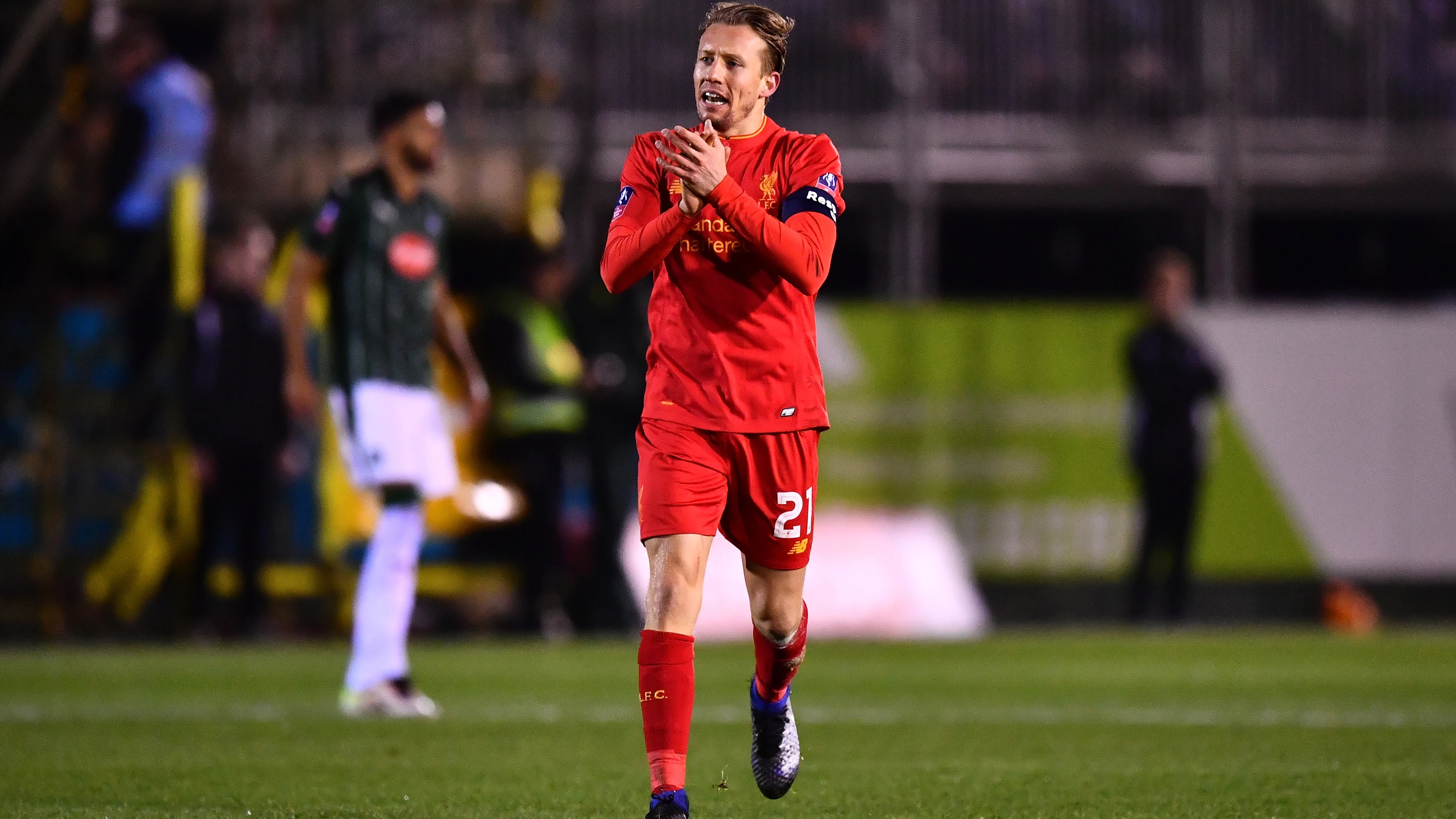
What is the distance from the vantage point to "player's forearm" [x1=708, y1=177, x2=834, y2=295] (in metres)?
4.81

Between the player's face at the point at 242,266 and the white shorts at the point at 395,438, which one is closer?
the white shorts at the point at 395,438

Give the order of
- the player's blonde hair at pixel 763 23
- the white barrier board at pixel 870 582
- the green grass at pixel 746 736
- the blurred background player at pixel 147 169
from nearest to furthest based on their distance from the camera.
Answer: the player's blonde hair at pixel 763 23 → the green grass at pixel 746 736 → the blurred background player at pixel 147 169 → the white barrier board at pixel 870 582

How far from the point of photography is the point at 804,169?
519cm

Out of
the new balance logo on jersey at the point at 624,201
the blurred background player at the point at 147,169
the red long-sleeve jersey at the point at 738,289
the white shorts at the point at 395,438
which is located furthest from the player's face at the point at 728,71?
the blurred background player at the point at 147,169

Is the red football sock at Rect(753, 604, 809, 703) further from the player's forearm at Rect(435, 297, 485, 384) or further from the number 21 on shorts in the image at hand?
the player's forearm at Rect(435, 297, 485, 384)

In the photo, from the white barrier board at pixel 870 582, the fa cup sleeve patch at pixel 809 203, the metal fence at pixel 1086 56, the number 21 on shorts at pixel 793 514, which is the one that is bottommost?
A: the white barrier board at pixel 870 582

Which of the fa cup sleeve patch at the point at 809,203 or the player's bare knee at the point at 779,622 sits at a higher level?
the fa cup sleeve patch at the point at 809,203

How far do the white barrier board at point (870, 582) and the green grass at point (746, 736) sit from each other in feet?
5.03

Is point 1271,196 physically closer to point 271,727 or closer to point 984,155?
point 984,155

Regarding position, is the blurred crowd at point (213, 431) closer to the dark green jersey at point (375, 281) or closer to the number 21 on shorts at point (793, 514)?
the dark green jersey at point (375, 281)

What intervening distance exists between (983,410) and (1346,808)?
365 inches

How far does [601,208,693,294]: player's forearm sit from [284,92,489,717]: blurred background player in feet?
10.9

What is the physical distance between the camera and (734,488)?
517 centimetres

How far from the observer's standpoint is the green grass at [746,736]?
5.56 metres
